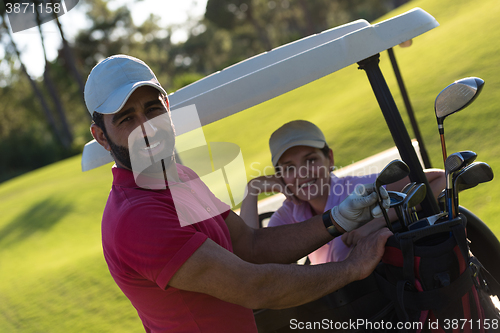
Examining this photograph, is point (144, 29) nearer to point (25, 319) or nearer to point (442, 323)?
point (25, 319)

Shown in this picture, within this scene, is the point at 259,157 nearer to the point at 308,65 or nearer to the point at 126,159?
the point at 126,159

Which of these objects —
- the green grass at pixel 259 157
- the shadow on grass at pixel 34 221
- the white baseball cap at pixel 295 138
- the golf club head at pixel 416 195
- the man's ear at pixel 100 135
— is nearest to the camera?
the golf club head at pixel 416 195

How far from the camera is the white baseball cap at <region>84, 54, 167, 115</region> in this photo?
1569 mm

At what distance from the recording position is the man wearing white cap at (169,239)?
1.36 metres

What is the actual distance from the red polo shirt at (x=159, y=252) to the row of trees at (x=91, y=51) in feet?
58.0

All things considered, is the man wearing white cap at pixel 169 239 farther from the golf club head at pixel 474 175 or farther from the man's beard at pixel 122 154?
the golf club head at pixel 474 175

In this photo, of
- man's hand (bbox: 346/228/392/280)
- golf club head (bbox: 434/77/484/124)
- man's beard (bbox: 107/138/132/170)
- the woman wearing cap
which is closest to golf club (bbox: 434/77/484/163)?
golf club head (bbox: 434/77/484/124)

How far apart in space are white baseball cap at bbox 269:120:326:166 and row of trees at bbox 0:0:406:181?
55.6ft

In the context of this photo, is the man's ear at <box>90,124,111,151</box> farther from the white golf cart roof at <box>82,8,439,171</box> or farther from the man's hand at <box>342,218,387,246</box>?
the man's hand at <box>342,218,387,246</box>

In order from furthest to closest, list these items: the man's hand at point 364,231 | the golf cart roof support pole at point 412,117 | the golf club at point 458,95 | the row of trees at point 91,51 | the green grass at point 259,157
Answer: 1. the row of trees at point 91,51
2. the green grass at point 259,157
3. the golf cart roof support pole at point 412,117
4. the man's hand at point 364,231
5. the golf club at point 458,95

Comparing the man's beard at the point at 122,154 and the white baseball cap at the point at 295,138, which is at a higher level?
the man's beard at the point at 122,154

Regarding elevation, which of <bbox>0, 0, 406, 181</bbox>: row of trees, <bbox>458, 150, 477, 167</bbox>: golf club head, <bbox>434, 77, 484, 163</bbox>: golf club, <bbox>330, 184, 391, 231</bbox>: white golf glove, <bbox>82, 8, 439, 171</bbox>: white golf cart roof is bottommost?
<bbox>0, 0, 406, 181</bbox>: row of trees

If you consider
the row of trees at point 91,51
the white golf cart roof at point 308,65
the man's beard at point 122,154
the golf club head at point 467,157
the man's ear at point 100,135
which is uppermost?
the white golf cart roof at point 308,65

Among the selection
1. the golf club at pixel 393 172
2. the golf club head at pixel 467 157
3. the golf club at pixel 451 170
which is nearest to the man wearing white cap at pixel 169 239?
the golf club at pixel 393 172
